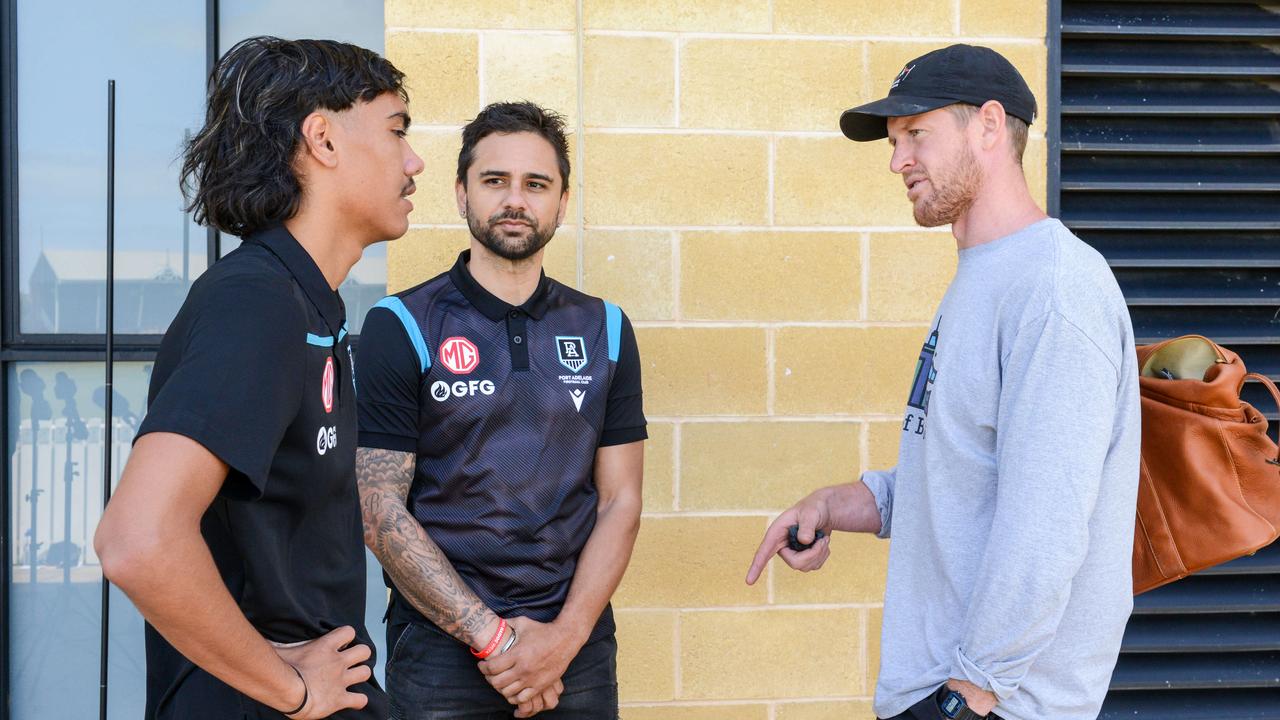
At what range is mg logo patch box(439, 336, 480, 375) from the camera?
256cm

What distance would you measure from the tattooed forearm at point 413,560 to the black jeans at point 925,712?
94cm

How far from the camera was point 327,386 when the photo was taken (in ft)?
5.48

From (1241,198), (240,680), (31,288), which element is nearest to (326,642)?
(240,680)

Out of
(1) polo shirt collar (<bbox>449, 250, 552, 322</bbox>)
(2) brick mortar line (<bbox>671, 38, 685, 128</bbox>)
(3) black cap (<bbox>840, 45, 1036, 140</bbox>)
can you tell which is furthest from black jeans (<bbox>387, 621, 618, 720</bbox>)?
(2) brick mortar line (<bbox>671, 38, 685, 128</bbox>)

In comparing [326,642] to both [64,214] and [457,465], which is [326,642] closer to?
[457,465]

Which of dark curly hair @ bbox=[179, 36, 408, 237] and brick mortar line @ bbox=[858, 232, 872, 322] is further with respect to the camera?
brick mortar line @ bbox=[858, 232, 872, 322]

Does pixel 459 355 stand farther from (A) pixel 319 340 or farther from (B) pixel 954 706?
(B) pixel 954 706

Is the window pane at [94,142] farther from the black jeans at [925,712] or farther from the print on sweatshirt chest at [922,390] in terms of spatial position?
the black jeans at [925,712]

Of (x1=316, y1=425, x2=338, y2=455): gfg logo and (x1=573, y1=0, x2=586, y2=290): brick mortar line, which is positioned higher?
(x1=573, y1=0, x2=586, y2=290): brick mortar line

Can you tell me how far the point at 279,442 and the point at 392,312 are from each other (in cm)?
116

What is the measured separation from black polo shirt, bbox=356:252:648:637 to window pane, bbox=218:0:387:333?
85 centimetres

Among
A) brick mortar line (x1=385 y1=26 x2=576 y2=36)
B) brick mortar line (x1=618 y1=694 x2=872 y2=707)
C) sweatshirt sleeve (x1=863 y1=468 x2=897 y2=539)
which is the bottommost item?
brick mortar line (x1=618 y1=694 x2=872 y2=707)

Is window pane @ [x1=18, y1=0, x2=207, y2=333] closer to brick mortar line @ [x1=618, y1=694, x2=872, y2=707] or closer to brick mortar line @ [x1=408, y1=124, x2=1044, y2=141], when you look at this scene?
brick mortar line @ [x1=408, y1=124, x2=1044, y2=141]

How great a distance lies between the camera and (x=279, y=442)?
4.89 ft
